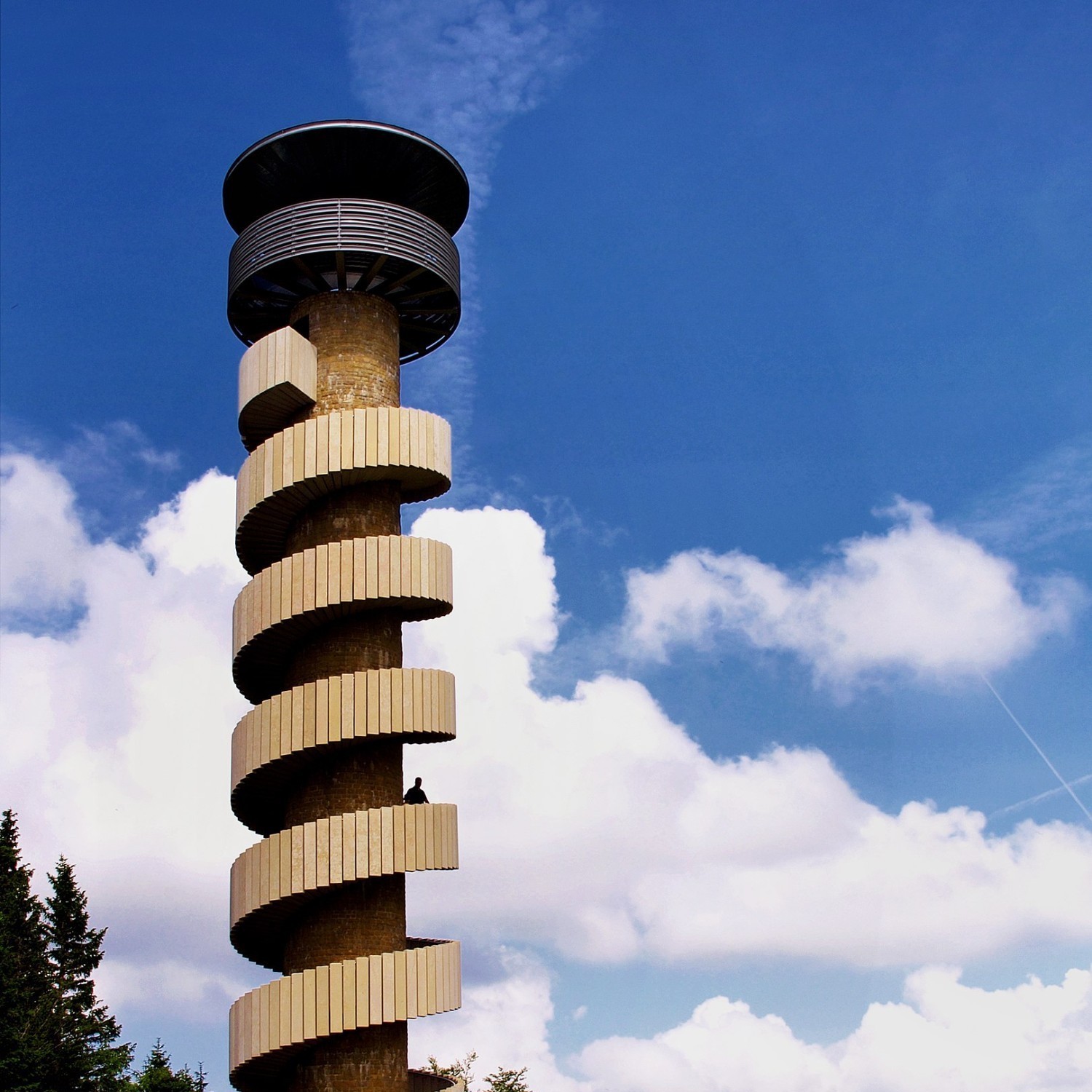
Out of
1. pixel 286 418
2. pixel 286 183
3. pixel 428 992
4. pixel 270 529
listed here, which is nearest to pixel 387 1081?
pixel 428 992

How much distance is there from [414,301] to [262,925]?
10529 millimetres

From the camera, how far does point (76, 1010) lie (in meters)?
36.6

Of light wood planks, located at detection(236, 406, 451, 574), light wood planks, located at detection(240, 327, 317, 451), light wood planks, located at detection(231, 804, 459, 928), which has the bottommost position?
light wood planks, located at detection(231, 804, 459, 928)

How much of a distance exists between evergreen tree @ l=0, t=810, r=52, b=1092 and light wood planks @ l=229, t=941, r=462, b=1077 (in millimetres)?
8377

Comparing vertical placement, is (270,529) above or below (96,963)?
above

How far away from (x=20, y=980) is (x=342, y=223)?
19.5 meters

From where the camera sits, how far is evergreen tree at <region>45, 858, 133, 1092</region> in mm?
30547

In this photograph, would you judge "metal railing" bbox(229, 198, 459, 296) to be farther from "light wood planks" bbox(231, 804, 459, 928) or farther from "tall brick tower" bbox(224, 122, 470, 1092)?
"light wood planks" bbox(231, 804, 459, 928)

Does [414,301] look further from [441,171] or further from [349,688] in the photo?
[349,688]

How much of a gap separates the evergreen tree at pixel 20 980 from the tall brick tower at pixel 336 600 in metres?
7.36

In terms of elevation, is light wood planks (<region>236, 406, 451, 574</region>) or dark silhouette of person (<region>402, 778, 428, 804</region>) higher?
light wood planks (<region>236, 406, 451, 574</region>)

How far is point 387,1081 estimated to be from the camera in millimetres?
19453

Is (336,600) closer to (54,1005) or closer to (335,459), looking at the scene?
(335,459)

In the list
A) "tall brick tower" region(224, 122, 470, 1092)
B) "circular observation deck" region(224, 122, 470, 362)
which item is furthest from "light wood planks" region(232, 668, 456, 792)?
"circular observation deck" region(224, 122, 470, 362)
